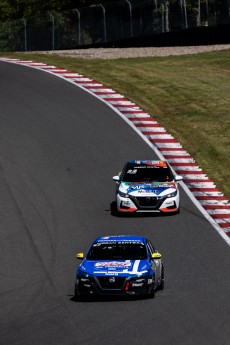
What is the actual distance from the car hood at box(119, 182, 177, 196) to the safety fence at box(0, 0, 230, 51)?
31.4m

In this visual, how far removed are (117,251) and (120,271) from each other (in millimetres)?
1395

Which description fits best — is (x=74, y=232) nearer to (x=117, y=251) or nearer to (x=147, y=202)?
(x=147, y=202)

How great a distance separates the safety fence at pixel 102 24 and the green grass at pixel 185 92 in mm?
3427

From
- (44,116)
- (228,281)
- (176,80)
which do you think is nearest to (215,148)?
(44,116)

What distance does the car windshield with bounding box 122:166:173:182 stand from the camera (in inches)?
1278

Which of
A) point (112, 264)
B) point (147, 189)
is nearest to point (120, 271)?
point (112, 264)

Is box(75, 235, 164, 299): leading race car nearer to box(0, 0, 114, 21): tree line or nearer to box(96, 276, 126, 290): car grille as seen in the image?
box(96, 276, 126, 290): car grille

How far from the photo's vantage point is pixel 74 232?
29.1 metres

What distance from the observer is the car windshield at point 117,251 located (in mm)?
22734

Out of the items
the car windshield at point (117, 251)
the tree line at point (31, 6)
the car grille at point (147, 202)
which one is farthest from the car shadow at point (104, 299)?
the tree line at point (31, 6)

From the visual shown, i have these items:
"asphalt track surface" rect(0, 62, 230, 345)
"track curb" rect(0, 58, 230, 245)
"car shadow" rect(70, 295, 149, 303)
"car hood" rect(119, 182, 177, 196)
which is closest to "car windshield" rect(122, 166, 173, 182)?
"car hood" rect(119, 182, 177, 196)

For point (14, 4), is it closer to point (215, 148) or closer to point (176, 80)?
point (176, 80)

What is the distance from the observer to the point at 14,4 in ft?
349

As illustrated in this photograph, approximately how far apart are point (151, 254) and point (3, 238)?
6.89 metres
